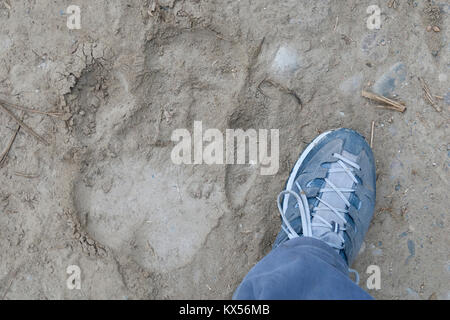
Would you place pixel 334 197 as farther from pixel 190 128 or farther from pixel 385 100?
pixel 190 128

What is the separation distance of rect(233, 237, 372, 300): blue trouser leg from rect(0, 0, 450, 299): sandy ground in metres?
0.42

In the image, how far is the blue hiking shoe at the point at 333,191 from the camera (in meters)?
1.93

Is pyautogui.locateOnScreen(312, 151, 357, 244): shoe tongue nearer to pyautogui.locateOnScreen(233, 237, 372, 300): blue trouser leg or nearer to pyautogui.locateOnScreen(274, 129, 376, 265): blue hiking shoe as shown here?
pyautogui.locateOnScreen(274, 129, 376, 265): blue hiking shoe

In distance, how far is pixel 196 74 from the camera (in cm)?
200

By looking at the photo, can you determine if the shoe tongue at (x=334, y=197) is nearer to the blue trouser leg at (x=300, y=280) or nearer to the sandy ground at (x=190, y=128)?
the sandy ground at (x=190, y=128)

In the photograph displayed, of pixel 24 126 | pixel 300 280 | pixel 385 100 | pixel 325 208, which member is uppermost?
pixel 385 100

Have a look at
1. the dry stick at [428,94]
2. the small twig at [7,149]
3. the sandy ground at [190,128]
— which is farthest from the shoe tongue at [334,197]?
the small twig at [7,149]

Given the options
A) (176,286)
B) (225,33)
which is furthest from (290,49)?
(176,286)

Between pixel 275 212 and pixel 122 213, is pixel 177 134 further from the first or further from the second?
pixel 275 212

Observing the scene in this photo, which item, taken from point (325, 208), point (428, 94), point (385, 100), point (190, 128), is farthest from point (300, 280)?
point (428, 94)

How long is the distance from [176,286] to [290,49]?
1341 mm

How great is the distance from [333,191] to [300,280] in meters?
0.69

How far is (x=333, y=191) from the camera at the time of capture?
204 centimetres

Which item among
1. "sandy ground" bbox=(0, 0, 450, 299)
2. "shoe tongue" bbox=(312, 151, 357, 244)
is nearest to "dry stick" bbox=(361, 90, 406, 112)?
"sandy ground" bbox=(0, 0, 450, 299)
